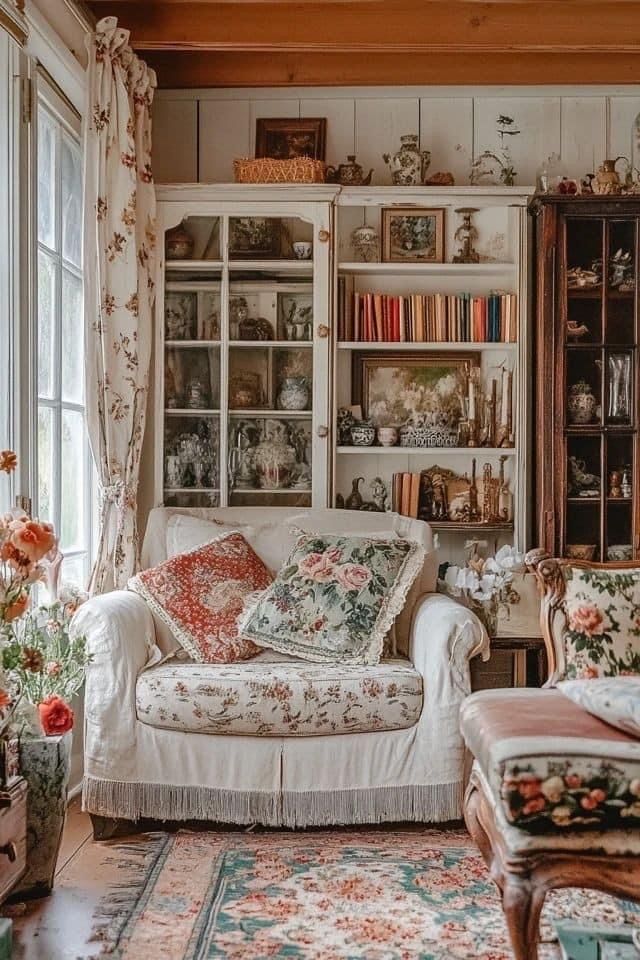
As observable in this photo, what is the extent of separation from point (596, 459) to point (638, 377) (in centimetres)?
36

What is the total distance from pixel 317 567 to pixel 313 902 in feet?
3.81

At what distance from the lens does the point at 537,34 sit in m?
3.97

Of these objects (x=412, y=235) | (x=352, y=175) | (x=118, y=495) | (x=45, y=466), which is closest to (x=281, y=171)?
(x=352, y=175)

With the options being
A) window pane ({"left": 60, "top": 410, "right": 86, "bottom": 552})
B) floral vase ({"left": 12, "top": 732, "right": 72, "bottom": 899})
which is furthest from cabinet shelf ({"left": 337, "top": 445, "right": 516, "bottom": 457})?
floral vase ({"left": 12, "top": 732, "right": 72, "bottom": 899})

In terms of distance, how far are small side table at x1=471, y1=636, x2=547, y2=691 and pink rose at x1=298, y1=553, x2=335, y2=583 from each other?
0.63 metres

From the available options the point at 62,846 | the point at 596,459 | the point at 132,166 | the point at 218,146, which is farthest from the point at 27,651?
the point at 218,146

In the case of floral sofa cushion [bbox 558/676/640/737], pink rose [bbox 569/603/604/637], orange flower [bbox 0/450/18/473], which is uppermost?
orange flower [bbox 0/450/18/473]

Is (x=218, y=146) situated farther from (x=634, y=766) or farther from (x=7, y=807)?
(x=634, y=766)

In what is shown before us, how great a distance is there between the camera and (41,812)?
104 inches

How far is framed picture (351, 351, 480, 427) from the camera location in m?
4.37

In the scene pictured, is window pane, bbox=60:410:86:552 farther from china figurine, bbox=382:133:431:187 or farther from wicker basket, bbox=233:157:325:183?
china figurine, bbox=382:133:431:187

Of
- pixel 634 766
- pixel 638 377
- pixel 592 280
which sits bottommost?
pixel 634 766

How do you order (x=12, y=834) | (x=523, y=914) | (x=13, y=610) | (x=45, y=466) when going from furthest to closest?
1. (x=45, y=466)
2. (x=12, y=834)
3. (x=13, y=610)
4. (x=523, y=914)

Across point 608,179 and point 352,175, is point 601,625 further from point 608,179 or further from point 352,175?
point 352,175
